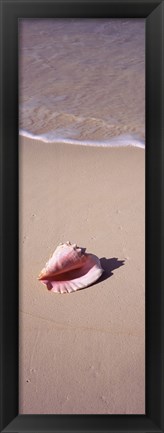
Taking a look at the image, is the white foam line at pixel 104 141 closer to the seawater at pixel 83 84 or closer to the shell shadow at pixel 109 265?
the seawater at pixel 83 84

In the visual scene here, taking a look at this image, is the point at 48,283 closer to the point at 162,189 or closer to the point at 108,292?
the point at 108,292

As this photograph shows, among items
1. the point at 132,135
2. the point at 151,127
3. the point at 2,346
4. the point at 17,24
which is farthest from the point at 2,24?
the point at 132,135

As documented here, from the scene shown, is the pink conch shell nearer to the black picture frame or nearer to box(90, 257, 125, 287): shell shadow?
box(90, 257, 125, 287): shell shadow

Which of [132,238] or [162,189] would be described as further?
[132,238]

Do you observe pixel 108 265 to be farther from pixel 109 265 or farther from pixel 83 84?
pixel 83 84

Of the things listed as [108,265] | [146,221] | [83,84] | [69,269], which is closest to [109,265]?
[108,265]

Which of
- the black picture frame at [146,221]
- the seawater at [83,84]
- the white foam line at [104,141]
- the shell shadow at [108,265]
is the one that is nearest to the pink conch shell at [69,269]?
the shell shadow at [108,265]

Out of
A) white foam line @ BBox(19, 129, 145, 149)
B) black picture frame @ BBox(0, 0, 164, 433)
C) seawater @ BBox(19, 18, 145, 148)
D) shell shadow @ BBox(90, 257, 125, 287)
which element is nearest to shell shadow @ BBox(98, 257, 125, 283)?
shell shadow @ BBox(90, 257, 125, 287)
